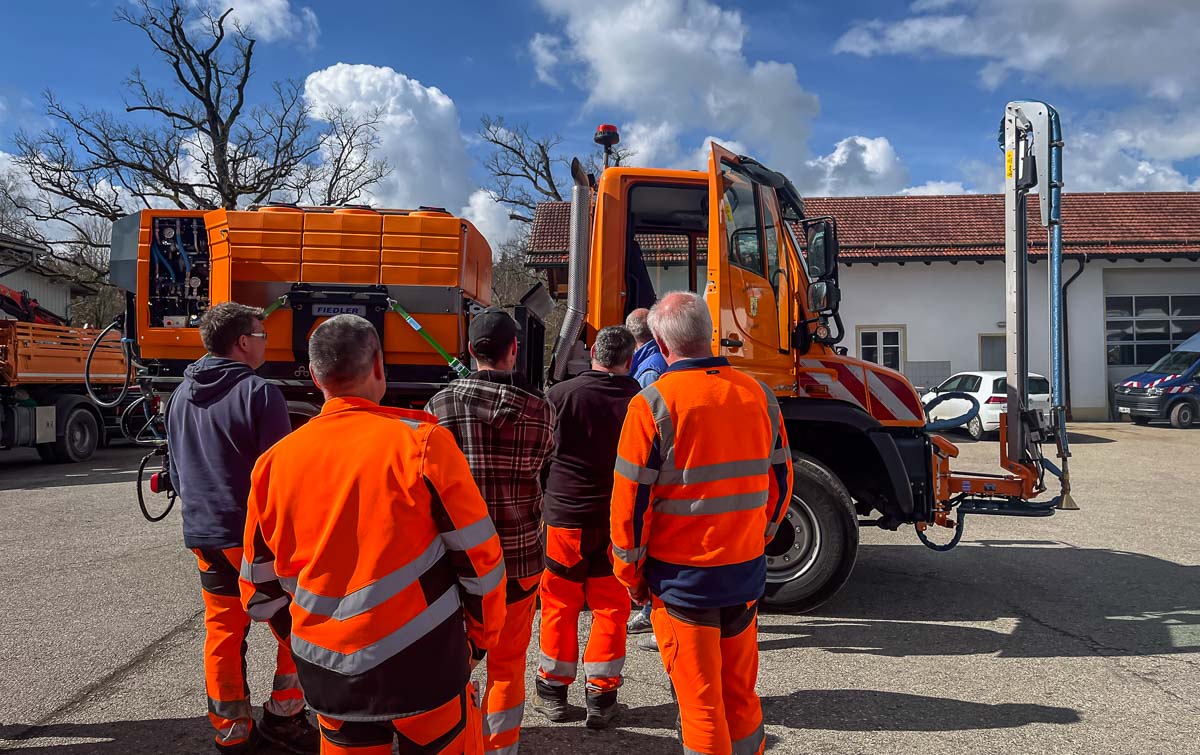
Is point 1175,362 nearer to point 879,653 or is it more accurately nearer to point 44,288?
point 879,653

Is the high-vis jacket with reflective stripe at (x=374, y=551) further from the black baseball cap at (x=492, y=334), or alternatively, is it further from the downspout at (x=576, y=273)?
the downspout at (x=576, y=273)

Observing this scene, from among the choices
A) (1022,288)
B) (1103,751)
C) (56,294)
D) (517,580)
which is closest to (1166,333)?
(1022,288)

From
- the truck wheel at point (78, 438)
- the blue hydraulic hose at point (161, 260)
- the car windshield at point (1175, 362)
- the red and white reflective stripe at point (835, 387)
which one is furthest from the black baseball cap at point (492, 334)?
the car windshield at point (1175, 362)

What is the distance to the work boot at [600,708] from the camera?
3322 mm

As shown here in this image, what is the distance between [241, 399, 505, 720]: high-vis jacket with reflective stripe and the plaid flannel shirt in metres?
0.83

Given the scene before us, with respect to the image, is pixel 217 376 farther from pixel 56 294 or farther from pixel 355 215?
pixel 56 294

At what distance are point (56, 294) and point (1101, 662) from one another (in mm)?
31036

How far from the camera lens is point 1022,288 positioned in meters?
5.11

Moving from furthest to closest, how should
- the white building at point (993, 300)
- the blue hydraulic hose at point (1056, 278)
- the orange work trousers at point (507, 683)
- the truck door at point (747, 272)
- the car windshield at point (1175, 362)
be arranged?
the white building at point (993, 300)
the car windshield at point (1175, 362)
the blue hydraulic hose at point (1056, 278)
the truck door at point (747, 272)
the orange work trousers at point (507, 683)

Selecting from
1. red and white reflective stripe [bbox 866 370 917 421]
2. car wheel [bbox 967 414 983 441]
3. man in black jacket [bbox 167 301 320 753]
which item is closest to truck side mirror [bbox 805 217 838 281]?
red and white reflective stripe [bbox 866 370 917 421]

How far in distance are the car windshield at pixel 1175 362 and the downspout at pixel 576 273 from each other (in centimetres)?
1883

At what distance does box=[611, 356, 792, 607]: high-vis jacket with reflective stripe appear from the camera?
251 cm

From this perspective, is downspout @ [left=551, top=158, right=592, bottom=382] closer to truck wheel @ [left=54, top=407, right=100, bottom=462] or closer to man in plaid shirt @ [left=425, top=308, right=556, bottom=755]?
man in plaid shirt @ [left=425, top=308, right=556, bottom=755]

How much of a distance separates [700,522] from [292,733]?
6.16ft
